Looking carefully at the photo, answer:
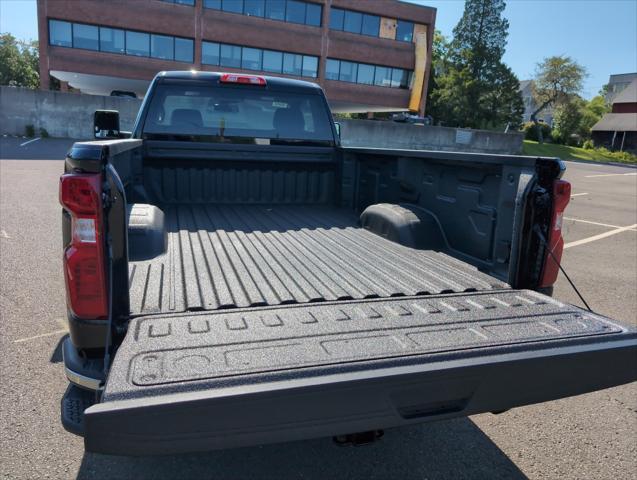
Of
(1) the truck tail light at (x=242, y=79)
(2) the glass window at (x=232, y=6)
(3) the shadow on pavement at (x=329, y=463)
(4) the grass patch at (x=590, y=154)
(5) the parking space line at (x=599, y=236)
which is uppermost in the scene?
(2) the glass window at (x=232, y=6)

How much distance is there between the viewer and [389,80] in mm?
40625

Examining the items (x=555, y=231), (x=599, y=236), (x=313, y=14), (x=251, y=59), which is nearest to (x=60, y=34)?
(x=251, y=59)

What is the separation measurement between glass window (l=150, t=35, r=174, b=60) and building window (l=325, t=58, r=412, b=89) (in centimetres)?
1140

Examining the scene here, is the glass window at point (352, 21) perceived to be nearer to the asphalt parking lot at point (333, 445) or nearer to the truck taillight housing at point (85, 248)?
the asphalt parking lot at point (333, 445)

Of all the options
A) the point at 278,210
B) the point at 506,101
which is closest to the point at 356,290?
the point at 278,210

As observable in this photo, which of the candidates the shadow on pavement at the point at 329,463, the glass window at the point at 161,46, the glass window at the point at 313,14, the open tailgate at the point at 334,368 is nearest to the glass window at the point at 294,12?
the glass window at the point at 313,14

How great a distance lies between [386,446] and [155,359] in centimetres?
167

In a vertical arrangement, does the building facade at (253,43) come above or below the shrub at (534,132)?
above

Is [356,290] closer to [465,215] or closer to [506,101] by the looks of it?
[465,215]

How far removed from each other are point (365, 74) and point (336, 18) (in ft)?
15.5

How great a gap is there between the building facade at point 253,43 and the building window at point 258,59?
7 cm

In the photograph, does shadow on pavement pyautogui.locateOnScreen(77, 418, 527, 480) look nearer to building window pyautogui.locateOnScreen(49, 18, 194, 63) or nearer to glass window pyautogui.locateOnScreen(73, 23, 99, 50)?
glass window pyautogui.locateOnScreen(73, 23, 99, 50)

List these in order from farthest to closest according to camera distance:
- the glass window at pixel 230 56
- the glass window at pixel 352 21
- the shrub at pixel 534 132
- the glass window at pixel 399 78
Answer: the shrub at pixel 534 132, the glass window at pixel 399 78, the glass window at pixel 352 21, the glass window at pixel 230 56

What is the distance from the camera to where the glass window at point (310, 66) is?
121 feet
